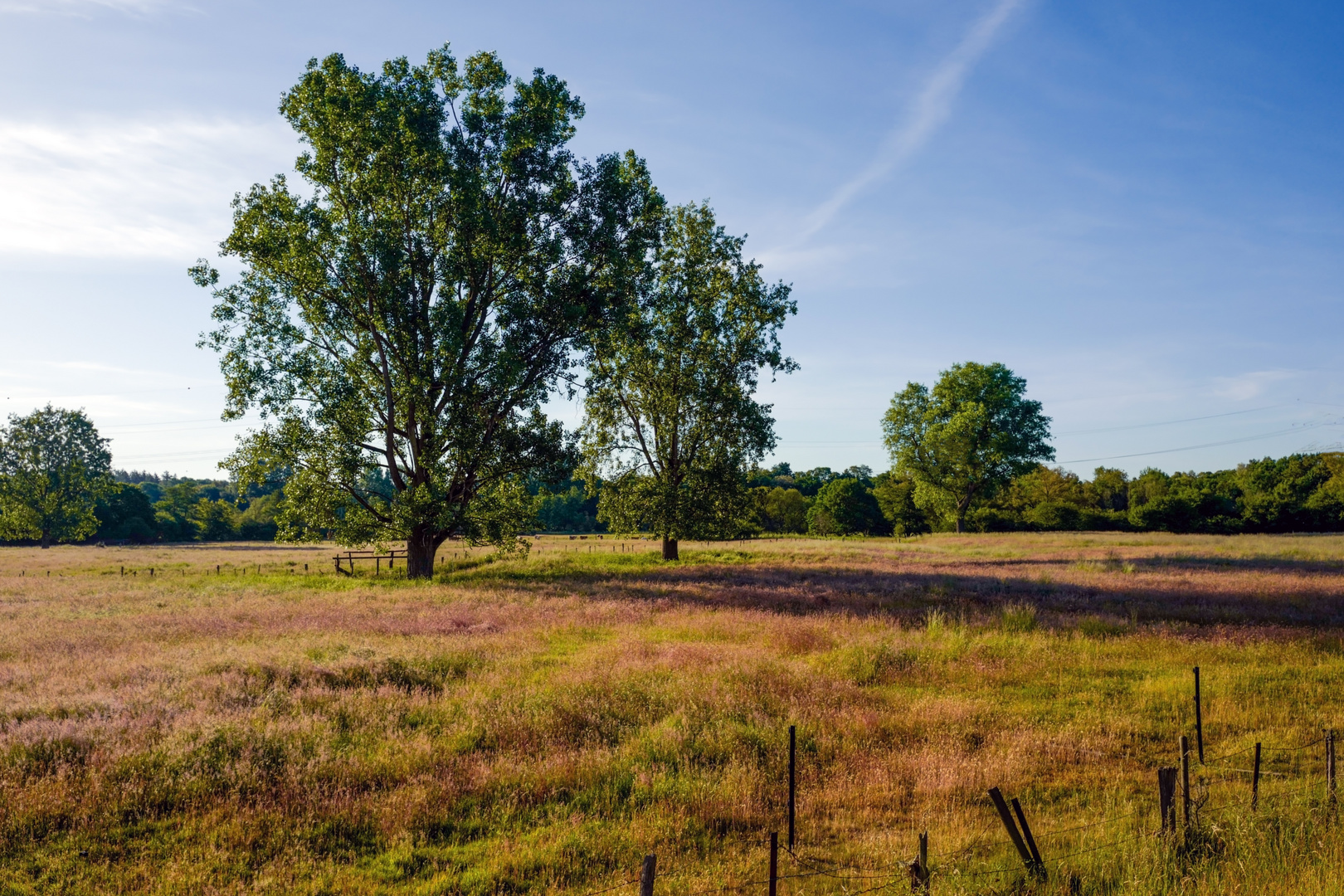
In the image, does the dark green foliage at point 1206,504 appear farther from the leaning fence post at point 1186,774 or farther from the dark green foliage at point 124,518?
the dark green foliage at point 124,518

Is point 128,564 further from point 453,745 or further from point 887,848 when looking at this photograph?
point 887,848

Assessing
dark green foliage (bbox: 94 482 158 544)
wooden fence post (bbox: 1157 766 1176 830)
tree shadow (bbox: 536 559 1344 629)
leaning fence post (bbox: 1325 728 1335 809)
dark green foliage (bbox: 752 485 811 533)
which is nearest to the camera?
wooden fence post (bbox: 1157 766 1176 830)

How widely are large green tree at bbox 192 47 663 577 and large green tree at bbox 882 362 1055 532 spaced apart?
147ft

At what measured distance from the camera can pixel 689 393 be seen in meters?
34.5

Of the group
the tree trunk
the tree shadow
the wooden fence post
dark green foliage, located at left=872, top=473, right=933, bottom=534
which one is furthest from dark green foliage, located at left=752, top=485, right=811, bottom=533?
the wooden fence post

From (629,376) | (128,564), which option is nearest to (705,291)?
(629,376)

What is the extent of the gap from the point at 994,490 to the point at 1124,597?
4656 centimetres

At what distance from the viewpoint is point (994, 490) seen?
66188mm

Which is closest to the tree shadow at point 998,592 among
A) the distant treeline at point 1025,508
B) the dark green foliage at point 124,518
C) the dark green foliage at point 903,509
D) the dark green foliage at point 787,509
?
the distant treeline at point 1025,508

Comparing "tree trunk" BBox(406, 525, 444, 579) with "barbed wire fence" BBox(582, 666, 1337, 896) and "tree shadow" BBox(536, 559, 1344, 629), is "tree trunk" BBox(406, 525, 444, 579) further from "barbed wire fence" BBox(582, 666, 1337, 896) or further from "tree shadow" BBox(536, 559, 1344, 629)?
"barbed wire fence" BBox(582, 666, 1337, 896)

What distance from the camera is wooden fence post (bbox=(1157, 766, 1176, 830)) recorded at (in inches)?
241

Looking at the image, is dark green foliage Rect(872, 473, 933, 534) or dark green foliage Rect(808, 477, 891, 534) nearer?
dark green foliage Rect(872, 473, 933, 534)

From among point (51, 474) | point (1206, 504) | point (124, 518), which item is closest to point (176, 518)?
point (124, 518)

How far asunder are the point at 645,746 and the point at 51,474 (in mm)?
99081
